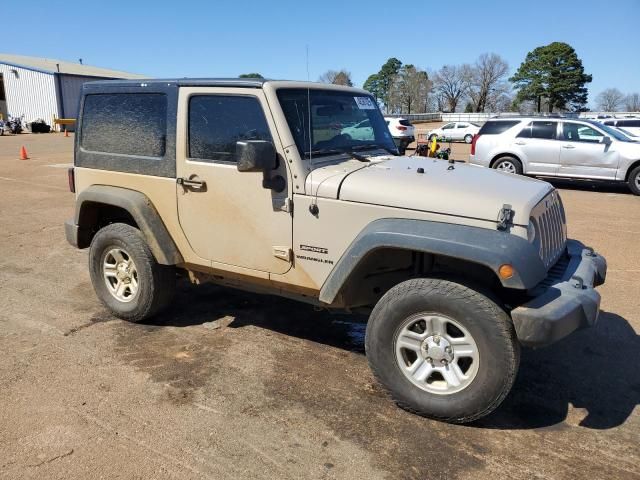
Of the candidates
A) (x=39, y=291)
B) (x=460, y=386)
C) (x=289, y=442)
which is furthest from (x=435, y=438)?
(x=39, y=291)

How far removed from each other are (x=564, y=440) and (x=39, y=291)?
16.2 feet

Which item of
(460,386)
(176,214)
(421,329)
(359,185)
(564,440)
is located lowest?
(564,440)

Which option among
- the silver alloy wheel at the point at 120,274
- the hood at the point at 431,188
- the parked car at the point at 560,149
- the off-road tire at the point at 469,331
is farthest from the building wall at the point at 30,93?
the off-road tire at the point at 469,331

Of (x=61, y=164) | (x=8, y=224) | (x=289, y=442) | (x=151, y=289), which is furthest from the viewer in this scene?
(x=61, y=164)

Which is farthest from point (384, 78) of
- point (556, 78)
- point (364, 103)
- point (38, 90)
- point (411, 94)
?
point (364, 103)

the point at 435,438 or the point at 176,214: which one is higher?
the point at 176,214

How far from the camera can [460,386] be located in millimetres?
3178

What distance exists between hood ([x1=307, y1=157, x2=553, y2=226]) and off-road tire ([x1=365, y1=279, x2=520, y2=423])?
0.47m

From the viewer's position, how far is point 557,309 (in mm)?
Result: 2918

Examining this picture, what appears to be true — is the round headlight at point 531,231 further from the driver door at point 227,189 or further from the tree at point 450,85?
the tree at point 450,85

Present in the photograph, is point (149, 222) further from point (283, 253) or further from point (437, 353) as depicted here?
point (437, 353)

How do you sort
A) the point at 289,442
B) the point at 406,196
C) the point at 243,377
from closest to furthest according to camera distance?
the point at 289,442, the point at 406,196, the point at 243,377

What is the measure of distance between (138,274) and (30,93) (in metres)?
45.9

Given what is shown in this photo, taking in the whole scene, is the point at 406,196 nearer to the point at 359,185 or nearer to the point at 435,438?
the point at 359,185
